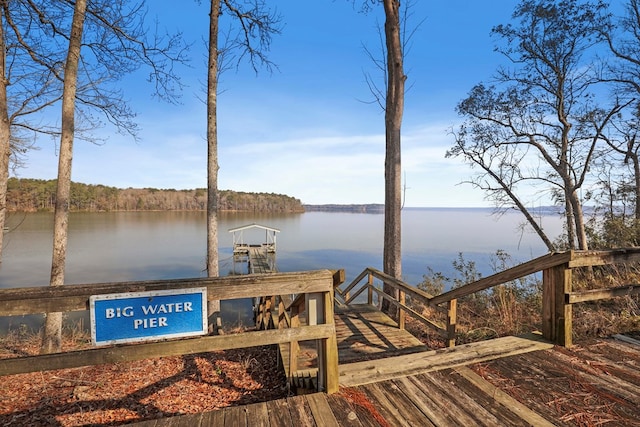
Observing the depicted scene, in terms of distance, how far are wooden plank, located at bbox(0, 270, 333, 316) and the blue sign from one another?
4 centimetres

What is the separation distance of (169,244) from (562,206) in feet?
120

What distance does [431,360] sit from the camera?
2779 mm

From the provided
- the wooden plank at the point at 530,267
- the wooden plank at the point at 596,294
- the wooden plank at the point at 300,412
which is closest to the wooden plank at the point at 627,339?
the wooden plank at the point at 596,294

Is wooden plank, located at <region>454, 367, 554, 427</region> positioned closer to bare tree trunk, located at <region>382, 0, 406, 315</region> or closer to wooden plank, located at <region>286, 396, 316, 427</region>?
wooden plank, located at <region>286, 396, 316, 427</region>

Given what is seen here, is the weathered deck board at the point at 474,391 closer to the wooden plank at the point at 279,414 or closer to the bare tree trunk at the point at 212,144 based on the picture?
the wooden plank at the point at 279,414

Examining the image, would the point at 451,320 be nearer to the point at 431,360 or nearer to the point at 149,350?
the point at 431,360

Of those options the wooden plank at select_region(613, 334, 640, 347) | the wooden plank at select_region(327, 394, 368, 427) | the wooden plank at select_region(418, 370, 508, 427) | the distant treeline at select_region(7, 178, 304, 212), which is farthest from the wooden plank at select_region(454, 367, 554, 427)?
the distant treeline at select_region(7, 178, 304, 212)

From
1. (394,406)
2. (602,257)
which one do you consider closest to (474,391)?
(394,406)

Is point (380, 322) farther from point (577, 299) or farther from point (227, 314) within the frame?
point (227, 314)

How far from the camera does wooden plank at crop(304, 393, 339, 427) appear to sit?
1993 mm

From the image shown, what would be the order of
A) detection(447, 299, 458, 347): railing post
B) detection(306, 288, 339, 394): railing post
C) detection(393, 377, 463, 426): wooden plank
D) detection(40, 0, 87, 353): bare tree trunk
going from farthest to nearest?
1. detection(40, 0, 87, 353): bare tree trunk
2. detection(447, 299, 458, 347): railing post
3. detection(306, 288, 339, 394): railing post
4. detection(393, 377, 463, 426): wooden plank

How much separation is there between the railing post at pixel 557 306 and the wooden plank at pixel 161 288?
2.35 metres

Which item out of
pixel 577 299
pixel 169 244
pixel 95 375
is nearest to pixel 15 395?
pixel 95 375

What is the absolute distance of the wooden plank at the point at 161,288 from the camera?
1.79m
